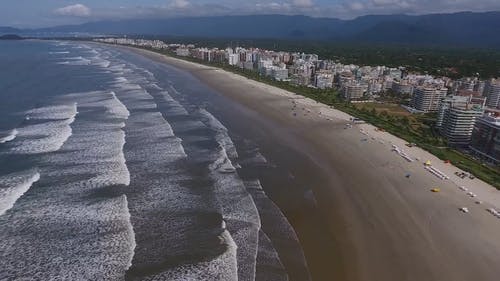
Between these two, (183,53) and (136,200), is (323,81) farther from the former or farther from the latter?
(183,53)

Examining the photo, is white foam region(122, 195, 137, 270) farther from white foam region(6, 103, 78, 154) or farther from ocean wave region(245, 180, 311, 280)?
white foam region(6, 103, 78, 154)

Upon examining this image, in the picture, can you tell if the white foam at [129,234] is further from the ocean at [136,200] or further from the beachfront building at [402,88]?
the beachfront building at [402,88]

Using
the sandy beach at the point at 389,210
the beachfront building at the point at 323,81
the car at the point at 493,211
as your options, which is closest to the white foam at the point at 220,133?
the sandy beach at the point at 389,210

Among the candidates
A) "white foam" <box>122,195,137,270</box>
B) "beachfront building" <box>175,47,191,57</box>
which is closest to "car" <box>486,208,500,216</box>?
"white foam" <box>122,195,137,270</box>

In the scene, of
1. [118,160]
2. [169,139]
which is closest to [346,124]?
[169,139]

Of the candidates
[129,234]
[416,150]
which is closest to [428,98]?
[416,150]

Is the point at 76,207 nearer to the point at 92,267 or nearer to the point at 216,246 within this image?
the point at 92,267

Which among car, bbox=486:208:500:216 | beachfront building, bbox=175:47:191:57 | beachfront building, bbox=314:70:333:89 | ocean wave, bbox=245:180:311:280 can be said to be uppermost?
car, bbox=486:208:500:216
